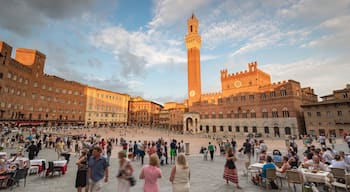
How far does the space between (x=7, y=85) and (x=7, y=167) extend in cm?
3879

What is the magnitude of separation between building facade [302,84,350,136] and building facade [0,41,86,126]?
60.4 metres

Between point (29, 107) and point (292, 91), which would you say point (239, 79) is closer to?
point (292, 91)

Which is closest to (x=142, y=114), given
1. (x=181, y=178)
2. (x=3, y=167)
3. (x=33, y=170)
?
(x=33, y=170)

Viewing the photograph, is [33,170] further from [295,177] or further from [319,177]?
[319,177]

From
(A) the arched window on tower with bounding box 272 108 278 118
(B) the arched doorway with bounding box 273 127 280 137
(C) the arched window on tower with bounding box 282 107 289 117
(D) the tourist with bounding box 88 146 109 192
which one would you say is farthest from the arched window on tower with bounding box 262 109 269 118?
(D) the tourist with bounding box 88 146 109 192

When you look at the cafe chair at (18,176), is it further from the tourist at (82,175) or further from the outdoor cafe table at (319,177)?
the outdoor cafe table at (319,177)

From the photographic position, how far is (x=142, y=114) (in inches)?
3056

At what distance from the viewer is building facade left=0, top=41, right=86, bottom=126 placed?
33.5 meters

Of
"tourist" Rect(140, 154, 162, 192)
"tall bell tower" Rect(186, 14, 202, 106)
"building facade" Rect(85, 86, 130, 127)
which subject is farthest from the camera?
"building facade" Rect(85, 86, 130, 127)

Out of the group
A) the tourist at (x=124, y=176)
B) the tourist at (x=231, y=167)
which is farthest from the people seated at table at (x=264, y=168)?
the tourist at (x=124, y=176)

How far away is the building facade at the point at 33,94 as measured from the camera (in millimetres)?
33531

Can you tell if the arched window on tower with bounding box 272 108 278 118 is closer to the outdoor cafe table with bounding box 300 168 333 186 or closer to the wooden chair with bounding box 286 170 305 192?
the outdoor cafe table with bounding box 300 168 333 186

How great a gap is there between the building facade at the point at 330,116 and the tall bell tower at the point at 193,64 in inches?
1165

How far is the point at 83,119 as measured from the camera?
181ft
